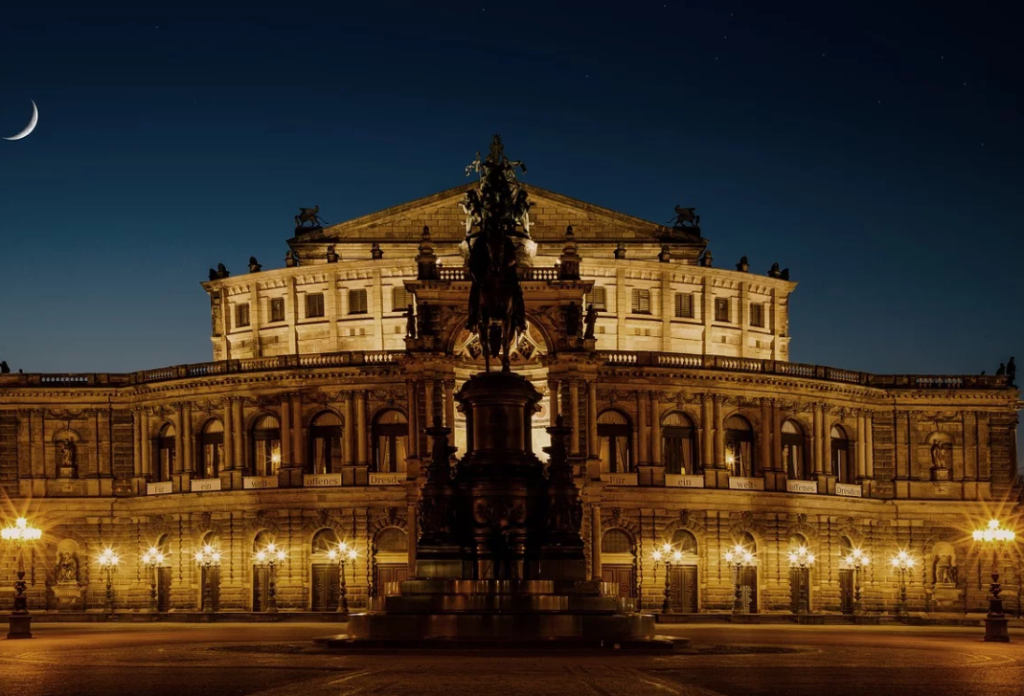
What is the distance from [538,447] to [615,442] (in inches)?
173

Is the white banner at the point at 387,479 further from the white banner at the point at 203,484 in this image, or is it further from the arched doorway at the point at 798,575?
the arched doorway at the point at 798,575

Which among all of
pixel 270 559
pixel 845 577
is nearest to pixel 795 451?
pixel 845 577

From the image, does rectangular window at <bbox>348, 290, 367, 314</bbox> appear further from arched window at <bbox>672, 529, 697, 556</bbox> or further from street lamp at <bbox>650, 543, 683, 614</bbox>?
street lamp at <bbox>650, 543, 683, 614</bbox>

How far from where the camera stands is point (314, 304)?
361ft

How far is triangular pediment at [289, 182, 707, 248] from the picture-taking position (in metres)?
110

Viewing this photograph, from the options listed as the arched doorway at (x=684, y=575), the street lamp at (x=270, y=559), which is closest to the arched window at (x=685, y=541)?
the arched doorway at (x=684, y=575)

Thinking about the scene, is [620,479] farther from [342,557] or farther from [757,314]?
[757,314]

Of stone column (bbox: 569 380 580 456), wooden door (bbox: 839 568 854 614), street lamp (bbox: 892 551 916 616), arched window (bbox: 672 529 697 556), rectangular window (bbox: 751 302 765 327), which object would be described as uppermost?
rectangular window (bbox: 751 302 765 327)

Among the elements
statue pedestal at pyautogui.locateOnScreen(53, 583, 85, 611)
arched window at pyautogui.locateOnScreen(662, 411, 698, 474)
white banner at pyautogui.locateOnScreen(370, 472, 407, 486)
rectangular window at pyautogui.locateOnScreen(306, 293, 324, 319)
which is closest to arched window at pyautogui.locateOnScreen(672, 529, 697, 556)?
arched window at pyautogui.locateOnScreen(662, 411, 698, 474)

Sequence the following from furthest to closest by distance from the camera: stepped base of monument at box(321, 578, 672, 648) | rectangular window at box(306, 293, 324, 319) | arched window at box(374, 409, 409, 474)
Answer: rectangular window at box(306, 293, 324, 319) → arched window at box(374, 409, 409, 474) → stepped base of monument at box(321, 578, 672, 648)

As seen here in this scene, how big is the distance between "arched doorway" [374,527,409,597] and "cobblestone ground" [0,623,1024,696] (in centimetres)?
4289

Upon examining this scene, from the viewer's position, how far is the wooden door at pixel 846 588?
329 ft

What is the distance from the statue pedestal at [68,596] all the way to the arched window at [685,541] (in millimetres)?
32511

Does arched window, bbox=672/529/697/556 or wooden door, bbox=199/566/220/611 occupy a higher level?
arched window, bbox=672/529/697/556
